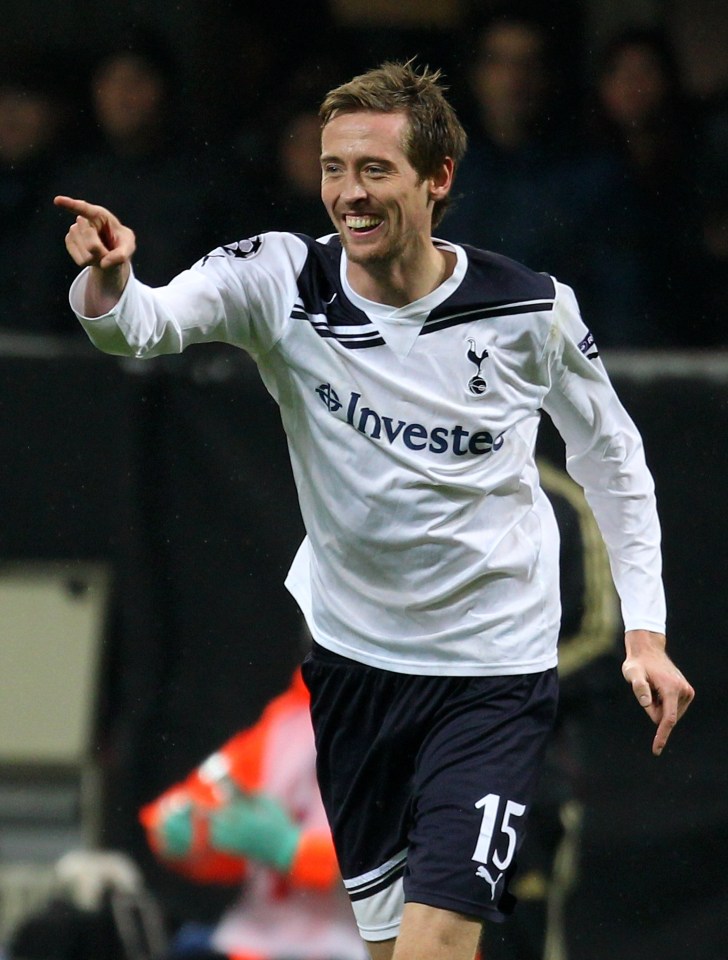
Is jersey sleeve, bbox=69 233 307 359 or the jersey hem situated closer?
jersey sleeve, bbox=69 233 307 359

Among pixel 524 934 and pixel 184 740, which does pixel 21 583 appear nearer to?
pixel 184 740

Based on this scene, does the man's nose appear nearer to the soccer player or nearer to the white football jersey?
the soccer player

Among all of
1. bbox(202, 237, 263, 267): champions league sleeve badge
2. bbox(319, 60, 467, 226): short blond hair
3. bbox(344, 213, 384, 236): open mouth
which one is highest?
bbox(319, 60, 467, 226): short blond hair

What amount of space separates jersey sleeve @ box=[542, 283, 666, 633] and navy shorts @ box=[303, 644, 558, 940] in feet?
0.85

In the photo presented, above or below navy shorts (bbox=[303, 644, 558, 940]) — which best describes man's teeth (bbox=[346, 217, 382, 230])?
above

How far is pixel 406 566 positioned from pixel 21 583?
2.21 metres

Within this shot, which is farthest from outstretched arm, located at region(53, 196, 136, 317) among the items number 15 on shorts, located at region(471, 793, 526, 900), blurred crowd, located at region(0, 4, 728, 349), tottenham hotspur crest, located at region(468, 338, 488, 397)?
blurred crowd, located at region(0, 4, 728, 349)

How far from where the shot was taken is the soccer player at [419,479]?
10.3 ft

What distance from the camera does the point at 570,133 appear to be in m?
5.53

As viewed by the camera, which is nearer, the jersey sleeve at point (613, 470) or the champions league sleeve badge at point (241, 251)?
the champions league sleeve badge at point (241, 251)

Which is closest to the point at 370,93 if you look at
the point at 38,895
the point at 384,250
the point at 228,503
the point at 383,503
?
the point at 384,250

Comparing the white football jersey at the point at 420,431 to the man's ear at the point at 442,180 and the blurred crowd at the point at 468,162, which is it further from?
the blurred crowd at the point at 468,162

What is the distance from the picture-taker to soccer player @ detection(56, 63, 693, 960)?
3143 mm

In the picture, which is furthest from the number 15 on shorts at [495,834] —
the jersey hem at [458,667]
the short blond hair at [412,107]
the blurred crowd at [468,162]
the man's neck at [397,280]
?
the blurred crowd at [468,162]
